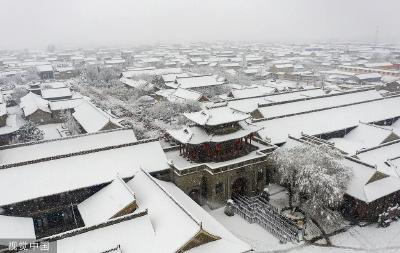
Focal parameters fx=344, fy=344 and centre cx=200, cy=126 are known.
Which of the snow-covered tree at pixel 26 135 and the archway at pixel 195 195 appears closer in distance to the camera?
the archway at pixel 195 195

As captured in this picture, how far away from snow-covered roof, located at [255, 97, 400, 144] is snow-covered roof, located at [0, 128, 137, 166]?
2234 centimetres

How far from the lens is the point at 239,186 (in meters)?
44.6

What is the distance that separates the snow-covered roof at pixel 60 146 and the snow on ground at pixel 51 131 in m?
21.6

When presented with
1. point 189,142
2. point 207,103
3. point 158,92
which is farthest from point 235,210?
point 158,92

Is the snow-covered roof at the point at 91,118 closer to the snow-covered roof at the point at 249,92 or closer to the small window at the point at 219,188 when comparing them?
the small window at the point at 219,188

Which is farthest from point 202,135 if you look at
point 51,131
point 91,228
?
point 51,131

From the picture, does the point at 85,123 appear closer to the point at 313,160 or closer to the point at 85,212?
the point at 85,212

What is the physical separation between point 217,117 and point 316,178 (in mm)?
13886

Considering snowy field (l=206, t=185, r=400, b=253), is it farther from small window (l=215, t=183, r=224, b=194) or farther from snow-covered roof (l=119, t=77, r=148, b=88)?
snow-covered roof (l=119, t=77, r=148, b=88)

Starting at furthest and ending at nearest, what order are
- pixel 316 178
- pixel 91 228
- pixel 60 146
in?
pixel 60 146
pixel 316 178
pixel 91 228

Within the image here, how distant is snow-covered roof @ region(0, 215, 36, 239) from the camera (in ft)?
103

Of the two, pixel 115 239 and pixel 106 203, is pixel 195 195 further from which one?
pixel 115 239

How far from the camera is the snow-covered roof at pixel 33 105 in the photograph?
79.7m

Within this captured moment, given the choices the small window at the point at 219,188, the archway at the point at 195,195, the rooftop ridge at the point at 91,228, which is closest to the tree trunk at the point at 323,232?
the small window at the point at 219,188
